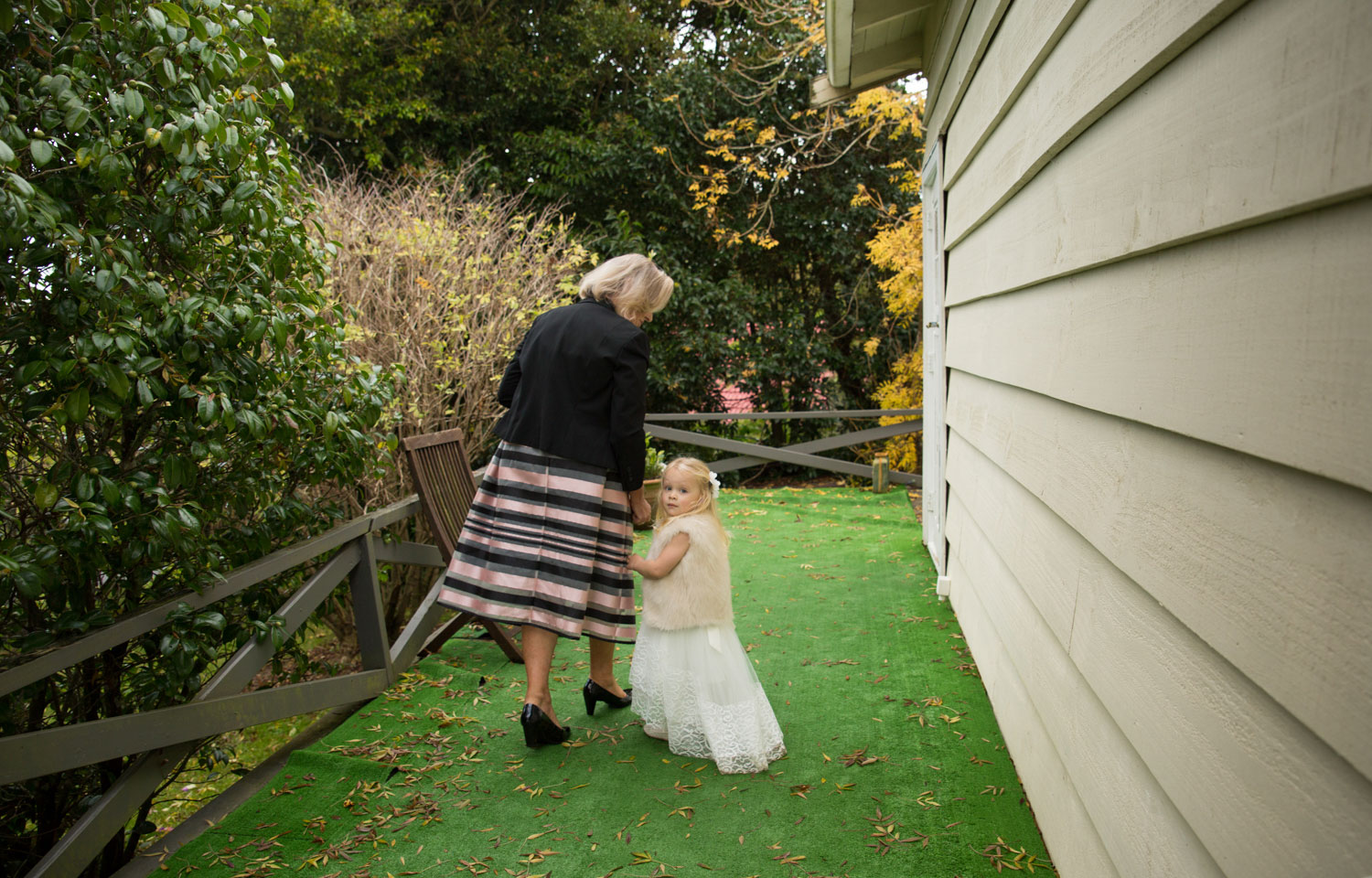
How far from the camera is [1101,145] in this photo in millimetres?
1895

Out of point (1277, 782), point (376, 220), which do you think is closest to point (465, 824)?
point (1277, 782)

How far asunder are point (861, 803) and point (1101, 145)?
6.28 ft

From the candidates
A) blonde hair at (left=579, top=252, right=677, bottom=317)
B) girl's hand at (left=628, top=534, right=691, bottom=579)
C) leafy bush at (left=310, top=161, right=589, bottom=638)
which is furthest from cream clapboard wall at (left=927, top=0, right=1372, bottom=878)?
leafy bush at (left=310, top=161, right=589, bottom=638)

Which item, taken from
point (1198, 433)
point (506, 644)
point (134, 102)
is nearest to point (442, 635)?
point (506, 644)

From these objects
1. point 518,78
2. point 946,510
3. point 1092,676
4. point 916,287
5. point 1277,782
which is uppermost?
point 518,78

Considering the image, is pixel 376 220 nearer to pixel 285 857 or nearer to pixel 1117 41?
pixel 285 857

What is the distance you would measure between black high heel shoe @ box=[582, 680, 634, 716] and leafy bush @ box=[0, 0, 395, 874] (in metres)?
1.15

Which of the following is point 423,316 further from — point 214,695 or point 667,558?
point 214,695

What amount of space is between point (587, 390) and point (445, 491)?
4.84 feet

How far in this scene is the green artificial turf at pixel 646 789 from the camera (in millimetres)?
2541

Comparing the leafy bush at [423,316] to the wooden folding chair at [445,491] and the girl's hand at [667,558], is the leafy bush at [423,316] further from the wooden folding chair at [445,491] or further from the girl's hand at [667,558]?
the girl's hand at [667,558]

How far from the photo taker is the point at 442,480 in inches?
172

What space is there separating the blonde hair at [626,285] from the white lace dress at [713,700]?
3.65ft

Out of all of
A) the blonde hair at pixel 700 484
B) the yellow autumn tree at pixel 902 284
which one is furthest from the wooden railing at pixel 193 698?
the yellow autumn tree at pixel 902 284
